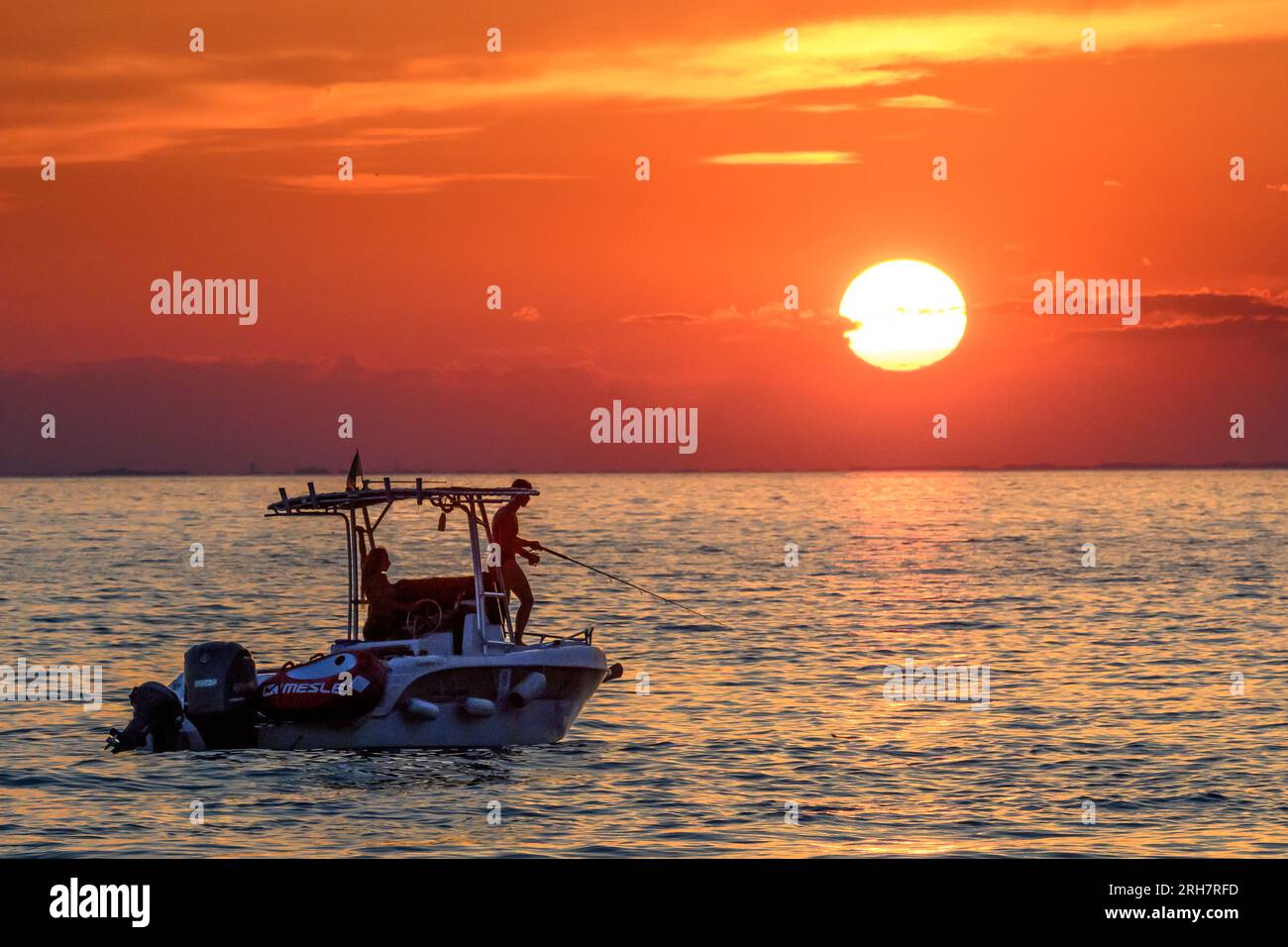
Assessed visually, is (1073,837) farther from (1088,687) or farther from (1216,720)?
(1088,687)

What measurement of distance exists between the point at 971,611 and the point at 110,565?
145ft

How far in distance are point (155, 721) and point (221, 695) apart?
104 cm

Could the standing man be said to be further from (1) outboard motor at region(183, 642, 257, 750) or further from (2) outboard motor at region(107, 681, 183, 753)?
(2) outboard motor at region(107, 681, 183, 753)

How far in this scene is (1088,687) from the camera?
33.6 m

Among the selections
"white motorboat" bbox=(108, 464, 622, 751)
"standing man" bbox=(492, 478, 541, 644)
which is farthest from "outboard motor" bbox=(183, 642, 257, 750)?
"standing man" bbox=(492, 478, 541, 644)

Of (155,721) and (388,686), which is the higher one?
(388,686)

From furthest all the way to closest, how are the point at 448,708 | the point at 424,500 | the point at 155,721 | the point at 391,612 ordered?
the point at 391,612 → the point at 448,708 → the point at 155,721 → the point at 424,500

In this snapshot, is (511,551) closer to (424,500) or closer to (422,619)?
(422,619)

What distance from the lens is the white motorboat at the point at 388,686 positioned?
21797 millimetres

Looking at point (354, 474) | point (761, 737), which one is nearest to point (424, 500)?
point (354, 474)

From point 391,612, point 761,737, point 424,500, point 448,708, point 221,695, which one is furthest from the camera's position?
point 761,737

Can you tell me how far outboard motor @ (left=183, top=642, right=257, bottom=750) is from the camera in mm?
21875

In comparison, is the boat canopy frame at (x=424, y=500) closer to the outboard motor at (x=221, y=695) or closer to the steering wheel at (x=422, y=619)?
the steering wheel at (x=422, y=619)

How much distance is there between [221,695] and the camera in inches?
864
